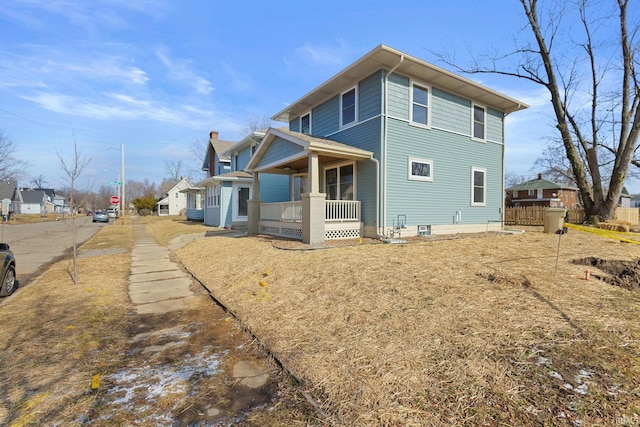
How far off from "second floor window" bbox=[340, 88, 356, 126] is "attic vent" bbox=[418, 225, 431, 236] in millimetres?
4827

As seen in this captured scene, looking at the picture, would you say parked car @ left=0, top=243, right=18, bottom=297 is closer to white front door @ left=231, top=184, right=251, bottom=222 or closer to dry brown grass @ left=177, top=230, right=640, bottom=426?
dry brown grass @ left=177, top=230, right=640, bottom=426

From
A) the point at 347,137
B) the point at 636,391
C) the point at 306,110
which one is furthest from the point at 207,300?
the point at 306,110

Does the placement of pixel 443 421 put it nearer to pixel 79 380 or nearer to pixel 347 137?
pixel 79 380

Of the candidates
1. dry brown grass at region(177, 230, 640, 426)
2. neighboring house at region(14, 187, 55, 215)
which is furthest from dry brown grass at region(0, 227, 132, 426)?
neighboring house at region(14, 187, 55, 215)

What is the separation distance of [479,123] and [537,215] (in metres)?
9.49

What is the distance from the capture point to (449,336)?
3.50 meters

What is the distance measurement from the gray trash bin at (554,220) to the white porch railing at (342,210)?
26.7 ft

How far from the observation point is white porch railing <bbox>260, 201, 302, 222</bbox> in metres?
11.2

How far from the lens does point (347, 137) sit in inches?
479

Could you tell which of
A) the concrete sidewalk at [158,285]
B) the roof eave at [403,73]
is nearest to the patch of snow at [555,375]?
the concrete sidewalk at [158,285]

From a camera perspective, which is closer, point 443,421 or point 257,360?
point 443,421

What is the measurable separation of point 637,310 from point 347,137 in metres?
9.64

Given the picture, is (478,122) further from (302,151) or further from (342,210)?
(302,151)

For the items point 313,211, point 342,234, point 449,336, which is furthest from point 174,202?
point 449,336
